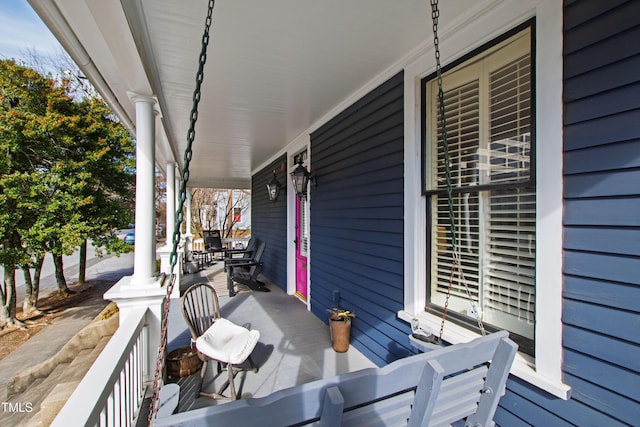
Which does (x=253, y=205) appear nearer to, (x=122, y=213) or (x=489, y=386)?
(x=122, y=213)

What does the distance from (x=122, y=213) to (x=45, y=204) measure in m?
1.59

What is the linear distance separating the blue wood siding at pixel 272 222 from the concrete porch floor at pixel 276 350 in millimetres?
1082

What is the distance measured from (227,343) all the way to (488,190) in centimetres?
218

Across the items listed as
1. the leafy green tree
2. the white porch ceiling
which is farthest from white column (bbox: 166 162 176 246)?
the white porch ceiling

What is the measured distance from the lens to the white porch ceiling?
162 cm

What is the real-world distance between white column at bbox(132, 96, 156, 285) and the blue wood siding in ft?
10.2

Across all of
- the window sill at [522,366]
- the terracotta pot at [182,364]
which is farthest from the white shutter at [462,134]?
the terracotta pot at [182,364]

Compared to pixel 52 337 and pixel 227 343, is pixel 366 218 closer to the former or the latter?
pixel 227 343

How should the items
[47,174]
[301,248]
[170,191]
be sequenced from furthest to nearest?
[170,191] → [47,174] → [301,248]

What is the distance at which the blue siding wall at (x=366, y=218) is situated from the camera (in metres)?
2.47

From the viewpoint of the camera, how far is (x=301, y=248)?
5039 millimetres

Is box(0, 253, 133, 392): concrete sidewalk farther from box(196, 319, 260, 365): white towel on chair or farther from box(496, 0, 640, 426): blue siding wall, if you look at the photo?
box(496, 0, 640, 426): blue siding wall

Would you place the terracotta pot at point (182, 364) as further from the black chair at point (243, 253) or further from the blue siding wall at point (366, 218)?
the black chair at point (243, 253)

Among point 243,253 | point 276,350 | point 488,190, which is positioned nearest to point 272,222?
point 243,253
